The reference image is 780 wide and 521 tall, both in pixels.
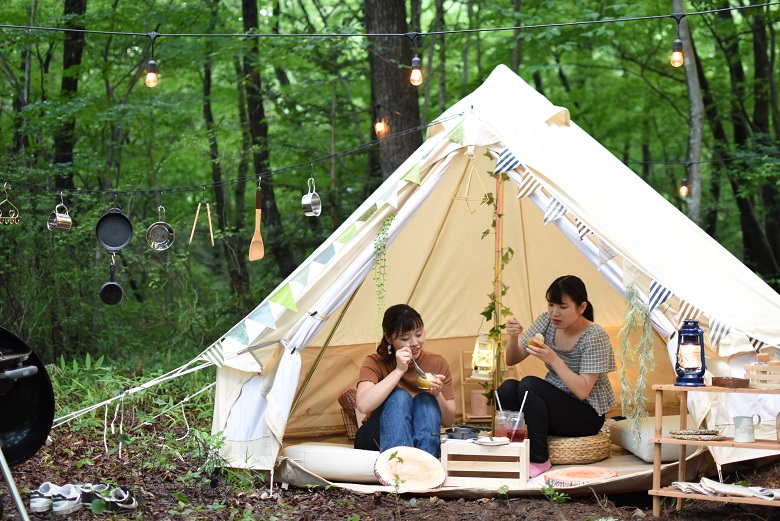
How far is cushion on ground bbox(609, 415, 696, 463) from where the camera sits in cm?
432

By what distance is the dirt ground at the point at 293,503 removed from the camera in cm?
371

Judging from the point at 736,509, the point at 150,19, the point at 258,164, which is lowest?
the point at 736,509

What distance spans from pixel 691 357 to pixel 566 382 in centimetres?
93

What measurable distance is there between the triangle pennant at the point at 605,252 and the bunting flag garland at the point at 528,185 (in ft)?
1.26

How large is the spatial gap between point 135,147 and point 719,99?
22.1 ft

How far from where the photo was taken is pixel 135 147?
10.6 m

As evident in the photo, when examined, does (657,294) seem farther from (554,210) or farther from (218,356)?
(218,356)

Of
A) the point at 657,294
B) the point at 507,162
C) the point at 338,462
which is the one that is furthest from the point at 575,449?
the point at 507,162

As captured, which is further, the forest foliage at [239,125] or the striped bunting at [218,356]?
the forest foliage at [239,125]

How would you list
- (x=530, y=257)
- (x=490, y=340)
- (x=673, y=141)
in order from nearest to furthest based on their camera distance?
(x=490, y=340), (x=530, y=257), (x=673, y=141)

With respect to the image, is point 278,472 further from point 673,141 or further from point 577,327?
point 673,141

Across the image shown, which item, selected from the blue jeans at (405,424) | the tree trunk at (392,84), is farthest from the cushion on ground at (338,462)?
the tree trunk at (392,84)

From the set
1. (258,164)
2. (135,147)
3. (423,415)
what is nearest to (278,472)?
(423,415)

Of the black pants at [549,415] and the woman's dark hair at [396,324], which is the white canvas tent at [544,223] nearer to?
the woman's dark hair at [396,324]
